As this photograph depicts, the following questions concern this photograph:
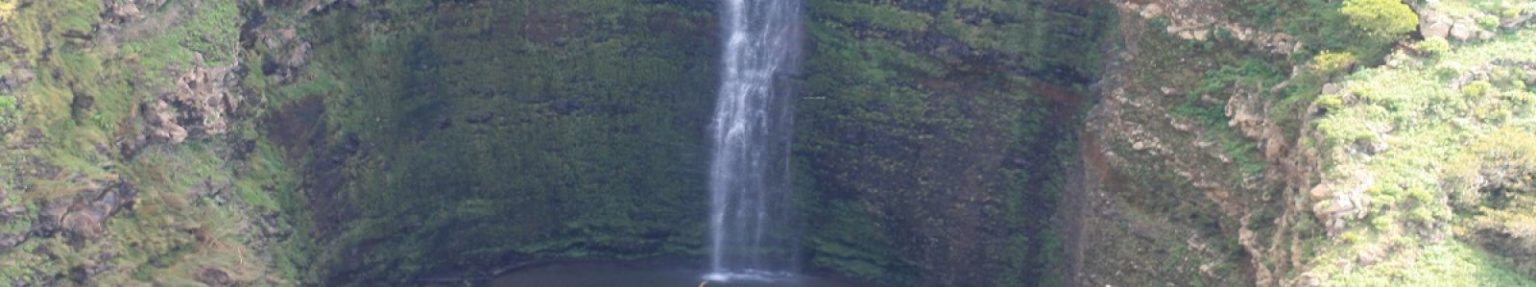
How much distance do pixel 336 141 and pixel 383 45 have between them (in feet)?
7.46

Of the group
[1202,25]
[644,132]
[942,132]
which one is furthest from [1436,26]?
[644,132]

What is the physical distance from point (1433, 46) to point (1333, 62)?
1583 mm

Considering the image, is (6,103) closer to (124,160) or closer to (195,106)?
(124,160)

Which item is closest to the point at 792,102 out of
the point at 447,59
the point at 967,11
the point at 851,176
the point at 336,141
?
the point at 851,176

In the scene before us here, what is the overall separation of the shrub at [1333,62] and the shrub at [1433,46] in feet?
3.47

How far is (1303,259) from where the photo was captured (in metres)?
25.4

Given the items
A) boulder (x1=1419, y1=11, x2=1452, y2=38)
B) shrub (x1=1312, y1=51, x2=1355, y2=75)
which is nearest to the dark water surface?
shrub (x1=1312, y1=51, x2=1355, y2=75)

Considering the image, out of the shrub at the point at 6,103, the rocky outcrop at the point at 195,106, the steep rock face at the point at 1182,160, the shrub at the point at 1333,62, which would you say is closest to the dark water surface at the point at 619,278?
the rocky outcrop at the point at 195,106

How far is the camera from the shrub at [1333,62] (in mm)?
28203

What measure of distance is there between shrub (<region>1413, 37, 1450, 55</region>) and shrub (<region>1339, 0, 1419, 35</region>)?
38cm

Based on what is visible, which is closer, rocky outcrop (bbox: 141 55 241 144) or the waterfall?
rocky outcrop (bbox: 141 55 241 144)

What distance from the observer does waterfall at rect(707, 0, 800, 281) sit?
125 feet

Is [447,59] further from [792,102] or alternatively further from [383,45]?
[792,102]

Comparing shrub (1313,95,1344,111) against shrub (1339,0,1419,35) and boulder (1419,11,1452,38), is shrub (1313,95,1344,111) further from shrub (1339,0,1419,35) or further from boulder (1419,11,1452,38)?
boulder (1419,11,1452,38)
